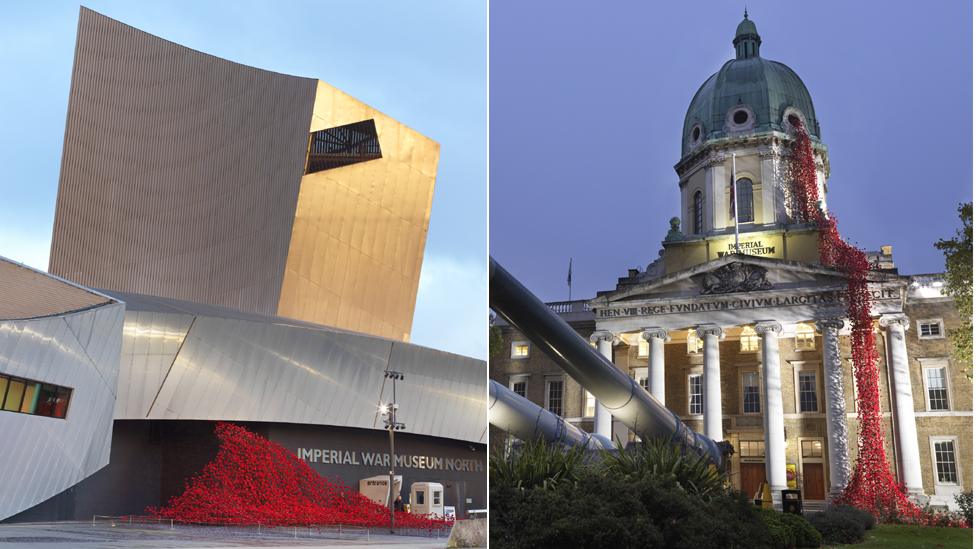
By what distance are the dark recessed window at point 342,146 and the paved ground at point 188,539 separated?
1676 cm

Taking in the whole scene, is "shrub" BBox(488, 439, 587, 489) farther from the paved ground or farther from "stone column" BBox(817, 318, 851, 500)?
the paved ground

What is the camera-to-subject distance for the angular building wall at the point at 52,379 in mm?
20734

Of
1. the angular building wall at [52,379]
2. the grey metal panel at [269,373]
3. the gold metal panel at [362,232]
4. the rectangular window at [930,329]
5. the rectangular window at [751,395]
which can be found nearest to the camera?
the rectangular window at [930,329]

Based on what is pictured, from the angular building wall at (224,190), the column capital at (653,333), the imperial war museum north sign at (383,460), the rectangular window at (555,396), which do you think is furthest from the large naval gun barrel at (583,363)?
the angular building wall at (224,190)

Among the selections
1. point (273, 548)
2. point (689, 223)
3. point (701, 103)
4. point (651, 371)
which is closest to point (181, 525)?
point (273, 548)

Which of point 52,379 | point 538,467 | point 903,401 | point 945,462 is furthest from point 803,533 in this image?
point 52,379

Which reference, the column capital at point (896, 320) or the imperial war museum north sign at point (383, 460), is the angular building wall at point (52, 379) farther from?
the column capital at point (896, 320)

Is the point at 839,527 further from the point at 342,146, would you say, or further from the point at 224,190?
the point at 224,190

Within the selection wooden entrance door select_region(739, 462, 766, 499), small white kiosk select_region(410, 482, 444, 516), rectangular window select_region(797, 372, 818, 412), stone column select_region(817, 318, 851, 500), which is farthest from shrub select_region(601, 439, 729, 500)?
small white kiosk select_region(410, 482, 444, 516)

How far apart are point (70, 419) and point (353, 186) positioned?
16989 mm

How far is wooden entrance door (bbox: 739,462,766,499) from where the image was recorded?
40.5 feet

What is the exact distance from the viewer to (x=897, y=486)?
10617mm

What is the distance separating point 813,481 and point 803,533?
12449 millimetres

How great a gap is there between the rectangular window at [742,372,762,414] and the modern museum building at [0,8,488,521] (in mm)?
13187
